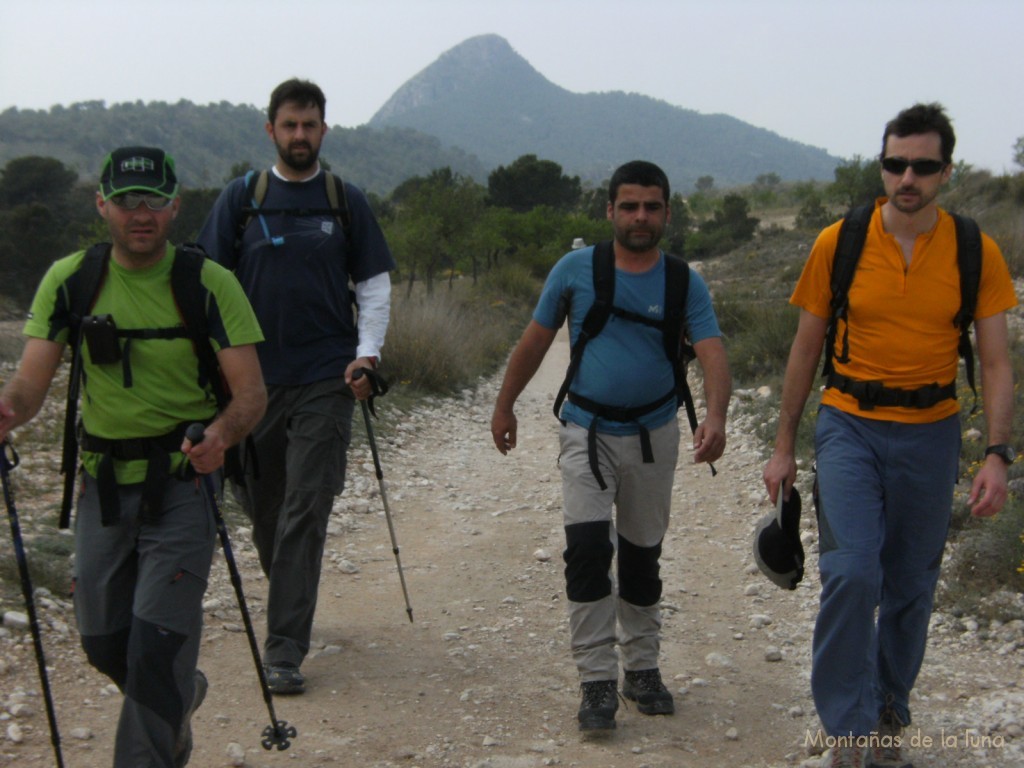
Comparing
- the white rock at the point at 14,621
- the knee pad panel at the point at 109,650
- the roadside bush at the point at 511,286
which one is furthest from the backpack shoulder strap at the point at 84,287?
the roadside bush at the point at 511,286

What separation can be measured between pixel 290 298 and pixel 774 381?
26.6 ft

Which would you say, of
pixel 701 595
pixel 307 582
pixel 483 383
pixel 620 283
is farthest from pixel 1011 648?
pixel 483 383

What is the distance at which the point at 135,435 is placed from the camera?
11.1 feet

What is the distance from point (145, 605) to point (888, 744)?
2.45 meters

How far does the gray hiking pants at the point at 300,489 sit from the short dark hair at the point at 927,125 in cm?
247

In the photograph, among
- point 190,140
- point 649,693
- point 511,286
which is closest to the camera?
point 649,693

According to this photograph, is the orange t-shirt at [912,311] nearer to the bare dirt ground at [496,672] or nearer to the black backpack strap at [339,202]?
the bare dirt ground at [496,672]

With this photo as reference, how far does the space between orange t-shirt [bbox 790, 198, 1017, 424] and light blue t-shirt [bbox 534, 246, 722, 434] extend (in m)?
0.74

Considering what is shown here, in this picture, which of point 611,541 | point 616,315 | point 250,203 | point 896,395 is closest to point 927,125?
point 896,395

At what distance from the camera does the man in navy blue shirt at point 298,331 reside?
481 cm

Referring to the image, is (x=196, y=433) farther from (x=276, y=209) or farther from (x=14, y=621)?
(x=14, y=621)

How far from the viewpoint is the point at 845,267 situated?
12.3ft

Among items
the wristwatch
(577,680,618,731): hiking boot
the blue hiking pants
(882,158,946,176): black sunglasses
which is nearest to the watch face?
the wristwatch

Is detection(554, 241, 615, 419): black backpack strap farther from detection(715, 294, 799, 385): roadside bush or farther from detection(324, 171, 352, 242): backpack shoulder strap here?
detection(715, 294, 799, 385): roadside bush
